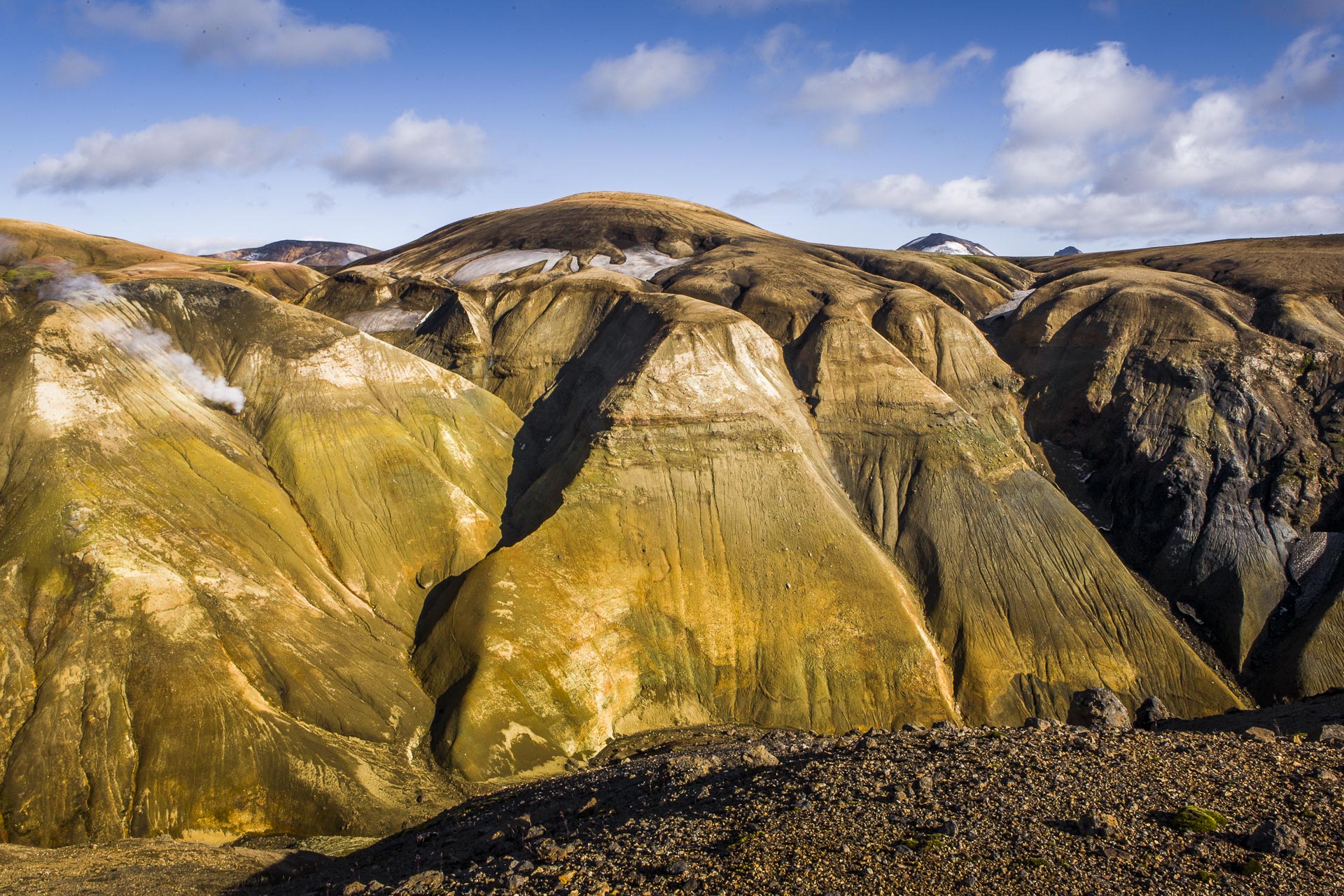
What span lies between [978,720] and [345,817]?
26.9 metres

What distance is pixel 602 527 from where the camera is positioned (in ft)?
122

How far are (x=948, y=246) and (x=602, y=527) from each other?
392 ft

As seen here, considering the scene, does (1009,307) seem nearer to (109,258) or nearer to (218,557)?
(218,557)

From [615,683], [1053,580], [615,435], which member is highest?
[615,435]

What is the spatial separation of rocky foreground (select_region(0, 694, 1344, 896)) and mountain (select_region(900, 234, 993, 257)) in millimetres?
125429

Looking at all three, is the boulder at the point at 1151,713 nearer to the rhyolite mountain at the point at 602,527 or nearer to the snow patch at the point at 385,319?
the rhyolite mountain at the point at 602,527

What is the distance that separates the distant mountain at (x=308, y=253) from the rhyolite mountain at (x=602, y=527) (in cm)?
13336

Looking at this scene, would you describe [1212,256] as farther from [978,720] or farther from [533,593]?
[533,593]

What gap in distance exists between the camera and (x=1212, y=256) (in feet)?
208

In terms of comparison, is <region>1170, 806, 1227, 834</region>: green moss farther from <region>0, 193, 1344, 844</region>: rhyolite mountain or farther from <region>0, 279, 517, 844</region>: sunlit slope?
<region>0, 279, 517, 844</region>: sunlit slope

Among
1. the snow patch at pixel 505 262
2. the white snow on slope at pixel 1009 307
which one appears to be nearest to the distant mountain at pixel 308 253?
the snow patch at pixel 505 262

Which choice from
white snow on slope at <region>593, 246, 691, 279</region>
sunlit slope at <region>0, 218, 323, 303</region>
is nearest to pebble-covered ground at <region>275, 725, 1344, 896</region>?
white snow on slope at <region>593, 246, 691, 279</region>

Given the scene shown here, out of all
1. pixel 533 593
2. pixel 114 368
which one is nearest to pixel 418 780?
pixel 533 593

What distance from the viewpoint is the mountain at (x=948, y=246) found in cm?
13400
